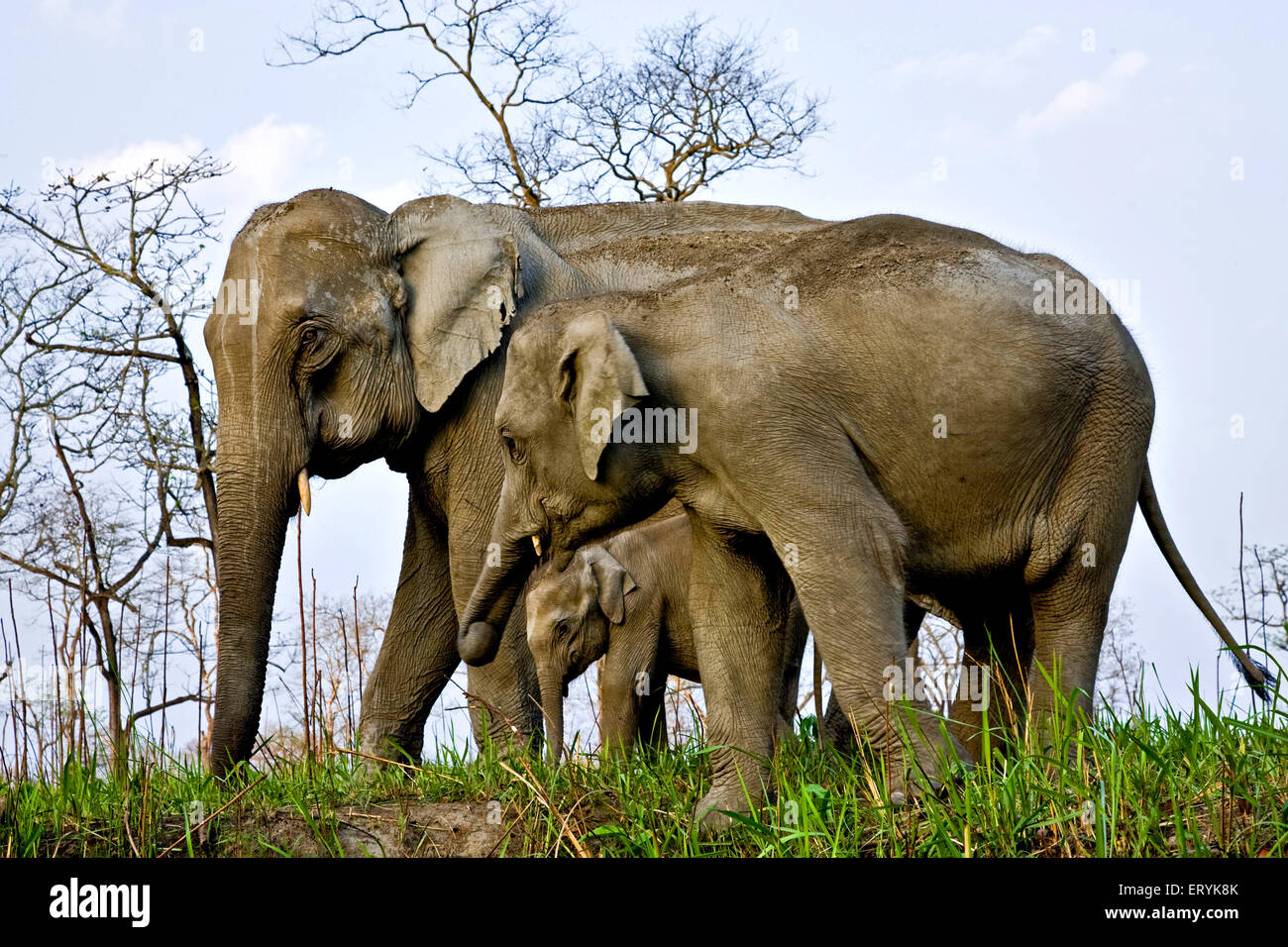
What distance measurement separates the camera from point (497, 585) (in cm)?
678

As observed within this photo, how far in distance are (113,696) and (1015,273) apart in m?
10.8

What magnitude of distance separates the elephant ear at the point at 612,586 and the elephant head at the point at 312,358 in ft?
5.86

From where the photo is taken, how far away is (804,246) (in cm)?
629

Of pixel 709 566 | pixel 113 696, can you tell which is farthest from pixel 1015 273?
pixel 113 696

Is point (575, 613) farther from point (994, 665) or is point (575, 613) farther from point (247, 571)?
point (994, 665)

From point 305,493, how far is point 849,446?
10.3 feet

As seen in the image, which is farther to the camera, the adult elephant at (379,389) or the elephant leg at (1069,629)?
the adult elephant at (379,389)

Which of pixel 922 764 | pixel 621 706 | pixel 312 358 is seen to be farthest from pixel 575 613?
pixel 922 764

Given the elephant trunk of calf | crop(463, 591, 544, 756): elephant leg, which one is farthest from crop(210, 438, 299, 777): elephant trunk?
crop(463, 591, 544, 756): elephant leg

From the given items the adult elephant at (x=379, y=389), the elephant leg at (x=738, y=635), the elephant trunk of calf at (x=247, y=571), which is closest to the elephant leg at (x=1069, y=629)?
the elephant leg at (x=738, y=635)

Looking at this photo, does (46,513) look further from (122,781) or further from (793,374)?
(793,374)

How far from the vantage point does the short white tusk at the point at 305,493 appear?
7.79 meters

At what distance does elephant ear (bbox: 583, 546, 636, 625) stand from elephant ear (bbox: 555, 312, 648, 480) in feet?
11.0
